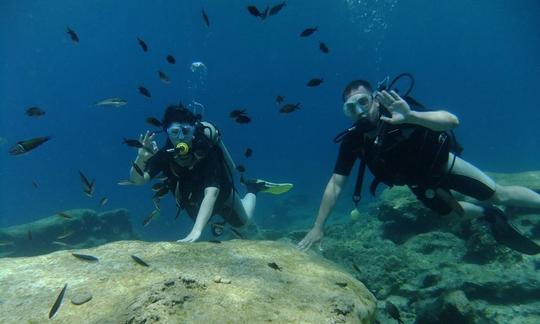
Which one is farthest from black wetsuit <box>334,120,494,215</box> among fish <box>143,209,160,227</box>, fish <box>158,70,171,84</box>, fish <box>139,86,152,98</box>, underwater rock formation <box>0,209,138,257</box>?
underwater rock formation <box>0,209,138,257</box>

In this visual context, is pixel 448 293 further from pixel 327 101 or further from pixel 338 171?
pixel 327 101

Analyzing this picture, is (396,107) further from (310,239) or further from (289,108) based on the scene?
(289,108)

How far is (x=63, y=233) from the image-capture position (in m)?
14.1

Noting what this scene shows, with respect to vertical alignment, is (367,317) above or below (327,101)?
Result: below

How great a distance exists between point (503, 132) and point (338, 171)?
389 ft

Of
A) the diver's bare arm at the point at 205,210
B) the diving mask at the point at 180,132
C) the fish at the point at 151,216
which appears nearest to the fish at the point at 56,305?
the diver's bare arm at the point at 205,210

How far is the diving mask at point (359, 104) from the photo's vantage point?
17.7 feet

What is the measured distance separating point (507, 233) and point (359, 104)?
10.8 ft

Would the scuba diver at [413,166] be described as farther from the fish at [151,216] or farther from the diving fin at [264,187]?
the diving fin at [264,187]

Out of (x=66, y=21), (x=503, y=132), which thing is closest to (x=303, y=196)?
(x=66, y=21)

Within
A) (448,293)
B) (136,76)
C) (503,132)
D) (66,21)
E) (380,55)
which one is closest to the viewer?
(448,293)

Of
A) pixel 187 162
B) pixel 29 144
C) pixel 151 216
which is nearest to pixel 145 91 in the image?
pixel 187 162

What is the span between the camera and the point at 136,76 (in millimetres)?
113562

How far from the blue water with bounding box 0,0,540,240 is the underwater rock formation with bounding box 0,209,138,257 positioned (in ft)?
116
